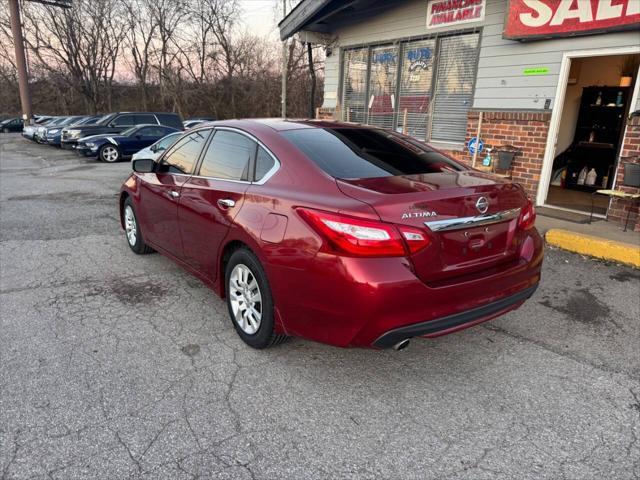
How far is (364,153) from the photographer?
A: 3.21 metres

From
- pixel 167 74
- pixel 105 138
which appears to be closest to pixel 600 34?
pixel 105 138

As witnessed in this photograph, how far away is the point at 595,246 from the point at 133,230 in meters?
5.33

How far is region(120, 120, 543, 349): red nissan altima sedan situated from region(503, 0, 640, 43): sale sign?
4.30 m

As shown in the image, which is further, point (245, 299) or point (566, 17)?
point (566, 17)

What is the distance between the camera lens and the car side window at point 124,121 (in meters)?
19.1

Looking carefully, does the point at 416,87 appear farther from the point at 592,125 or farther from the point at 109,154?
the point at 109,154

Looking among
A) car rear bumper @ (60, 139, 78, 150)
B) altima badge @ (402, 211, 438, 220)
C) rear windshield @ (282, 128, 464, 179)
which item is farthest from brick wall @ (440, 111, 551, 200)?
car rear bumper @ (60, 139, 78, 150)

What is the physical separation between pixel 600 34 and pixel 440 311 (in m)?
5.78

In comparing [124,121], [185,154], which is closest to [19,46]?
[124,121]

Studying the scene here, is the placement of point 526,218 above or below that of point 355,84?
below

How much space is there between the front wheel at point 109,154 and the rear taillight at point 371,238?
1639cm

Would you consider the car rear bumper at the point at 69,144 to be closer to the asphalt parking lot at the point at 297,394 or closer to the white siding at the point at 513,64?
the white siding at the point at 513,64

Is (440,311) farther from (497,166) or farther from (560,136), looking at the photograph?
(560,136)

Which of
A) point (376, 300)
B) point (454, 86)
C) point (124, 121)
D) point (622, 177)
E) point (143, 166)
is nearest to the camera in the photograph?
point (376, 300)
